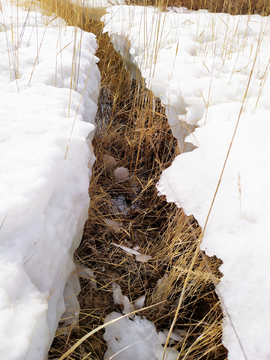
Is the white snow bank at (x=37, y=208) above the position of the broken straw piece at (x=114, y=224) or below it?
above

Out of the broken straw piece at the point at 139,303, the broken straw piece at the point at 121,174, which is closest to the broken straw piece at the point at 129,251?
the broken straw piece at the point at 139,303

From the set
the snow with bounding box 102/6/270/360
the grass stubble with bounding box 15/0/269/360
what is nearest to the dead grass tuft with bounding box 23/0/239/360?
the grass stubble with bounding box 15/0/269/360

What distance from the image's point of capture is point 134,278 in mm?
1036

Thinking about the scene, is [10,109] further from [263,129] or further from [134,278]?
[263,129]

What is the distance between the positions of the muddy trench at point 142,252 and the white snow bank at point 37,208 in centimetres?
26

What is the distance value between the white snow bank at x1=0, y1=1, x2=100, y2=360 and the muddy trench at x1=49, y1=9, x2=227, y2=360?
0.87 ft

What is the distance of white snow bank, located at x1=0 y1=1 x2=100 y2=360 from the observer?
0.47 meters

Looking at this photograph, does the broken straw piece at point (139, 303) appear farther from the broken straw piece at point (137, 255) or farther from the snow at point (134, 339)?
the broken straw piece at point (137, 255)

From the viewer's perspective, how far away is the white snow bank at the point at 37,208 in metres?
0.47

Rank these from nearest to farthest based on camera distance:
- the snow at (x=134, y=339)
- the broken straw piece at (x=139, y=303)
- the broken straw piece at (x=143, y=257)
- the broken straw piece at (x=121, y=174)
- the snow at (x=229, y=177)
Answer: the snow at (x=229, y=177) → the snow at (x=134, y=339) → the broken straw piece at (x=139, y=303) → the broken straw piece at (x=143, y=257) → the broken straw piece at (x=121, y=174)

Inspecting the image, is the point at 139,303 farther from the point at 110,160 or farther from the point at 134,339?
the point at 110,160

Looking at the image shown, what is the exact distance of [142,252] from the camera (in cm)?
113

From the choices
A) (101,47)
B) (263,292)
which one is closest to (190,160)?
(263,292)

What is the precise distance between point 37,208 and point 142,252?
Answer: 2.12 ft
